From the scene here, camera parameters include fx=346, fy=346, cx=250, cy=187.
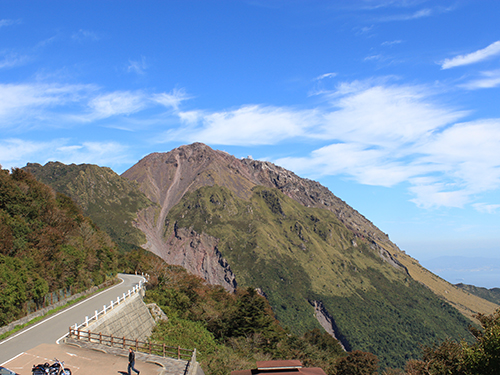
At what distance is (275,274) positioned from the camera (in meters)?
195

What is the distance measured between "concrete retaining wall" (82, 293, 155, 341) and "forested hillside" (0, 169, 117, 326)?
21.4ft

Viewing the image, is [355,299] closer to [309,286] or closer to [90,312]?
[309,286]

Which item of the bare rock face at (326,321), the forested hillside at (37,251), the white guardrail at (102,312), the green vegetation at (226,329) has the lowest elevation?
the bare rock face at (326,321)

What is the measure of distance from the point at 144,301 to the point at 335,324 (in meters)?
151

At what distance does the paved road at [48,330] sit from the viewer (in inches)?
826

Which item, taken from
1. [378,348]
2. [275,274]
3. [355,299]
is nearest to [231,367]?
[378,348]

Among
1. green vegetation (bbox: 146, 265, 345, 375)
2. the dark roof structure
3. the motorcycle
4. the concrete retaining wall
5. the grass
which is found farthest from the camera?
green vegetation (bbox: 146, 265, 345, 375)

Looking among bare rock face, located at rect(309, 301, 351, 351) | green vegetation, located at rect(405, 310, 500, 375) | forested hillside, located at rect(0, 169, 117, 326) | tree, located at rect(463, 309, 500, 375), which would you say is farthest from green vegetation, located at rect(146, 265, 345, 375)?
bare rock face, located at rect(309, 301, 351, 351)

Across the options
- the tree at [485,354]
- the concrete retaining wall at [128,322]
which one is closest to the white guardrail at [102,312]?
the concrete retaining wall at [128,322]

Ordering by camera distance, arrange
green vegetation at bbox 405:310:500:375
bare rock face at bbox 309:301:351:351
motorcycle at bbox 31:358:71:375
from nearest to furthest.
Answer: motorcycle at bbox 31:358:71:375 → green vegetation at bbox 405:310:500:375 → bare rock face at bbox 309:301:351:351

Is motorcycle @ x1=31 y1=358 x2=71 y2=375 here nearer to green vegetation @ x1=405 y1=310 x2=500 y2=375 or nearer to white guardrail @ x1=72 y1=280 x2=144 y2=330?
white guardrail @ x1=72 y1=280 x2=144 y2=330

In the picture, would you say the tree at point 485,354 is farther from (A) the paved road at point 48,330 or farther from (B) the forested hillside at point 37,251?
(B) the forested hillside at point 37,251

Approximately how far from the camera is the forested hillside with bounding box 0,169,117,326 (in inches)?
1074

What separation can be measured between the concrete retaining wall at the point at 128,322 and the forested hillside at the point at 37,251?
6.52m
